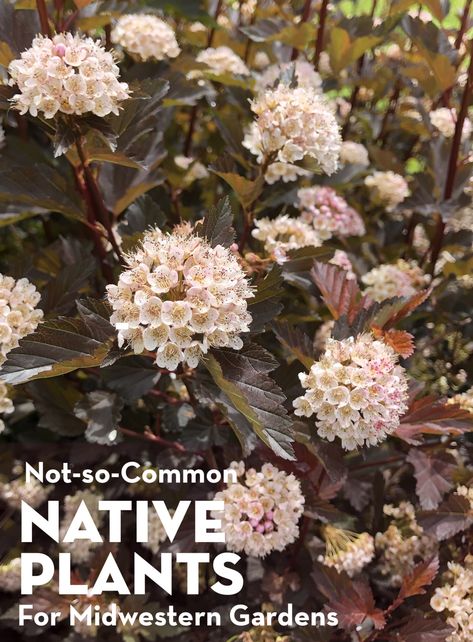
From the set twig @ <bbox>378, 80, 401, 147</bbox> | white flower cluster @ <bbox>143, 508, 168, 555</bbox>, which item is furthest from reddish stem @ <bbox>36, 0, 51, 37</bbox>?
twig @ <bbox>378, 80, 401, 147</bbox>

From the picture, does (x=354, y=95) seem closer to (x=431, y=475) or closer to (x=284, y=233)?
(x=284, y=233)

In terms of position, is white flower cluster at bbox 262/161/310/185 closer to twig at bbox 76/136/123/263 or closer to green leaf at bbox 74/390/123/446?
twig at bbox 76/136/123/263

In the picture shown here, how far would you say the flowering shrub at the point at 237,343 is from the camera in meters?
0.99

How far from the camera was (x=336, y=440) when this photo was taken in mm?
1126

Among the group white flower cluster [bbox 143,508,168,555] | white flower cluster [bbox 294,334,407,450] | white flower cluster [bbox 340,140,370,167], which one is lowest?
white flower cluster [bbox 143,508,168,555]

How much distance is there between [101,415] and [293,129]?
573 millimetres

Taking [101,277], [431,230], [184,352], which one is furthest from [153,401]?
[431,230]

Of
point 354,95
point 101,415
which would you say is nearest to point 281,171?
point 101,415

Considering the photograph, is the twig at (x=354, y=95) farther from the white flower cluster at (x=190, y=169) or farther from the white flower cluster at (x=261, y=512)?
the white flower cluster at (x=261, y=512)

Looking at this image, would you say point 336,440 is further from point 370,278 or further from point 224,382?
point 370,278

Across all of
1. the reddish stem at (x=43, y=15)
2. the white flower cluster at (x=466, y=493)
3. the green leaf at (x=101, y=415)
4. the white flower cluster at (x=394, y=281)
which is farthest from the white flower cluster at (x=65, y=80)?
the white flower cluster at (x=466, y=493)

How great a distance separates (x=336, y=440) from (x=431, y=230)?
3.08 feet

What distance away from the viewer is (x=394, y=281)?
5.12ft

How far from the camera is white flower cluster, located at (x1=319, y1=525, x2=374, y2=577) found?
4.11 ft
